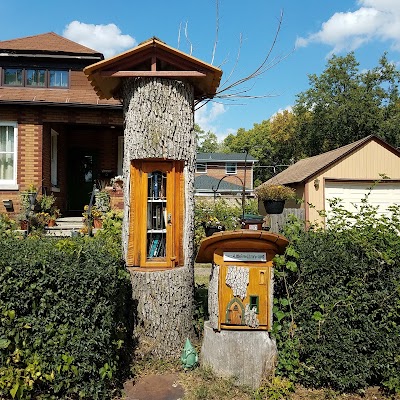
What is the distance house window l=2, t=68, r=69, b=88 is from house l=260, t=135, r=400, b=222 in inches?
380

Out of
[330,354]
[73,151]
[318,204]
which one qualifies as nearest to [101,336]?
[330,354]

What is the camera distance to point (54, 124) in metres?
11.6

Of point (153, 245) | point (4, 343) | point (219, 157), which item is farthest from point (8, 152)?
→ point (219, 157)

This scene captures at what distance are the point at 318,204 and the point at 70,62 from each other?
34.4ft

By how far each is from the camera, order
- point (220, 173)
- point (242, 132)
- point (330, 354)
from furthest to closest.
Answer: point (242, 132) → point (220, 173) → point (330, 354)

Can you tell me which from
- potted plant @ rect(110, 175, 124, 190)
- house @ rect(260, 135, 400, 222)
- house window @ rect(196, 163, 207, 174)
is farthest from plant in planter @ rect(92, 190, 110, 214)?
house window @ rect(196, 163, 207, 174)

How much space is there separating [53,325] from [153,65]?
3.28 metres

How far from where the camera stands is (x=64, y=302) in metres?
3.37

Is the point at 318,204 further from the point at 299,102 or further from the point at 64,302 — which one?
the point at 299,102

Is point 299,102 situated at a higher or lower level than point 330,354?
higher

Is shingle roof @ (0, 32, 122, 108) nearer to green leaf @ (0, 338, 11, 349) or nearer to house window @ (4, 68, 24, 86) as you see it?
house window @ (4, 68, 24, 86)

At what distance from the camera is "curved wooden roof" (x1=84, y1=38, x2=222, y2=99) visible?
4.64m

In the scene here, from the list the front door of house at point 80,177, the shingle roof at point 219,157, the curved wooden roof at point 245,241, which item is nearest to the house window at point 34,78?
the front door of house at point 80,177

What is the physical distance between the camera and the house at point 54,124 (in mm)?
10750
